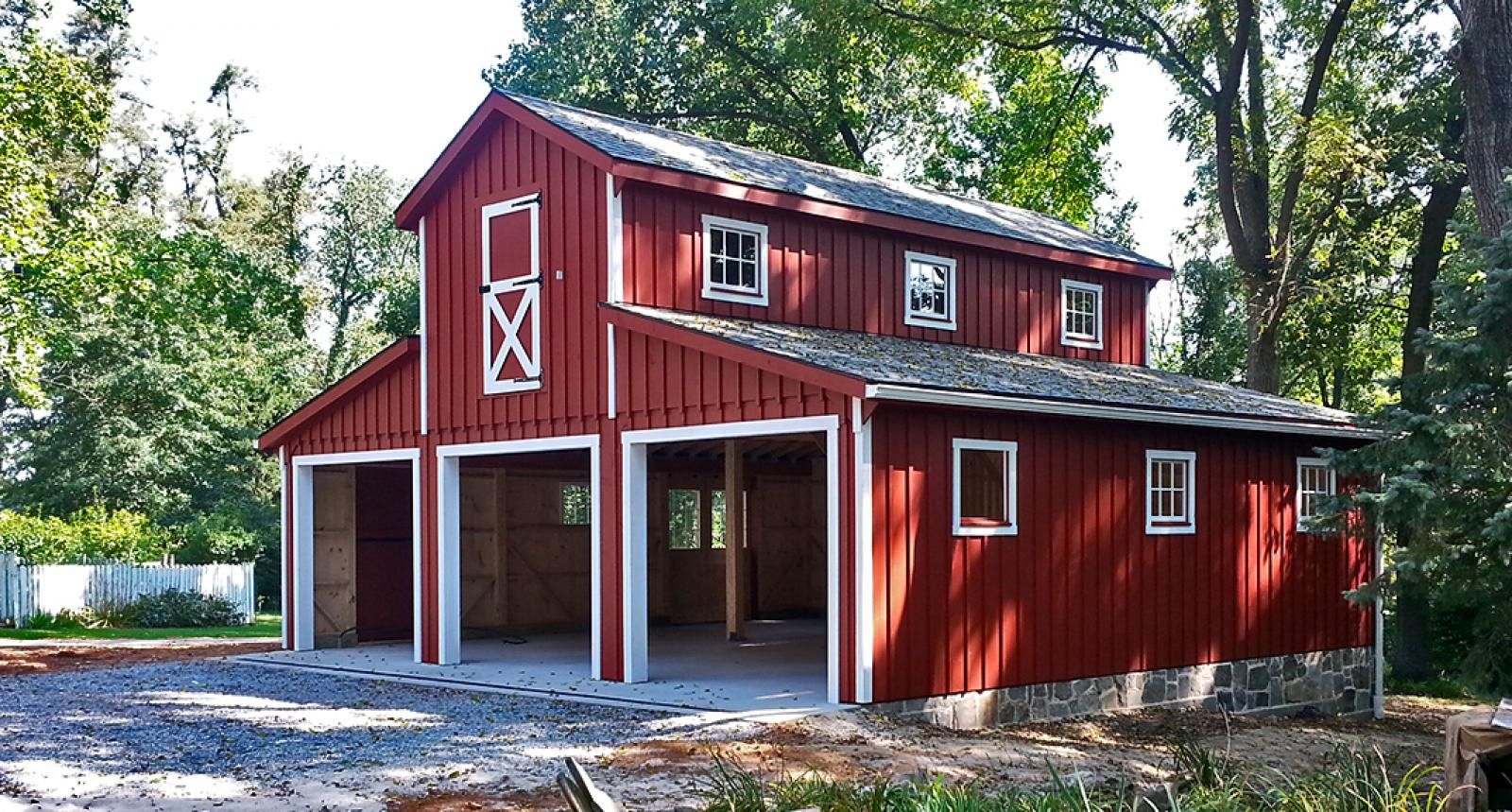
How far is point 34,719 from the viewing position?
1380 centimetres

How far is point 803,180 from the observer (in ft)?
63.8

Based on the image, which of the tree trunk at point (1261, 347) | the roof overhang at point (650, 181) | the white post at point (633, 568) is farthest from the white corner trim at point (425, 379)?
the tree trunk at point (1261, 347)

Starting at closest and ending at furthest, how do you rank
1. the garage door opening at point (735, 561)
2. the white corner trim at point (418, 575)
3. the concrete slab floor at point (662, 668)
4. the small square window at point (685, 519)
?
the concrete slab floor at point (662, 668)
the garage door opening at point (735, 561)
the white corner trim at point (418, 575)
the small square window at point (685, 519)

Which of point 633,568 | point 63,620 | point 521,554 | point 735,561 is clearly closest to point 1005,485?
point 633,568

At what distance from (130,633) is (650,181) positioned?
15.4 metres

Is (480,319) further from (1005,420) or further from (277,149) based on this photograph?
(277,149)

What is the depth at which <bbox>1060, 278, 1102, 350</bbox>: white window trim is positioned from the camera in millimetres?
21547

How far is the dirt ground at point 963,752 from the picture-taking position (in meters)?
9.81

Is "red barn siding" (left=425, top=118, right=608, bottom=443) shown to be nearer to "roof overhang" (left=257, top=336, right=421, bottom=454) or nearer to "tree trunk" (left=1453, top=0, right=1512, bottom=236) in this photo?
"roof overhang" (left=257, top=336, right=421, bottom=454)

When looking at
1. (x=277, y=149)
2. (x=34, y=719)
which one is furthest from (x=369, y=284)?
(x=34, y=719)

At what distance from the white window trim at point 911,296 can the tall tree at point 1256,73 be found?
20.6 feet

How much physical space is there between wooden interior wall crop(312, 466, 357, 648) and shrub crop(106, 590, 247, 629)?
8740 millimetres

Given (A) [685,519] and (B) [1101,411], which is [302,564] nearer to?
(A) [685,519]

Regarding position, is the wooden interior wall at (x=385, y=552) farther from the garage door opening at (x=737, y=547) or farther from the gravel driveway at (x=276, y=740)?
the gravel driveway at (x=276, y=740)
